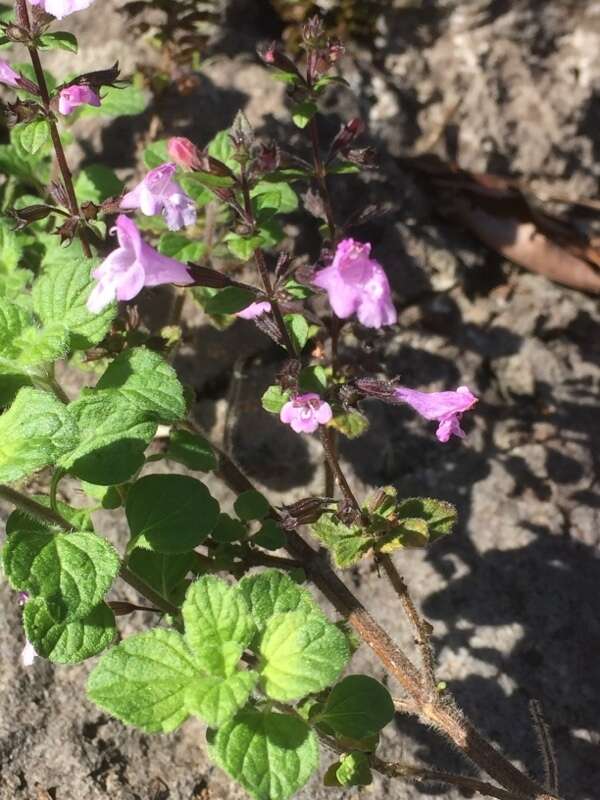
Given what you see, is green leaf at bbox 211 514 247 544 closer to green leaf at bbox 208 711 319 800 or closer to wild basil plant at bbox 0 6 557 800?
wild basil plant at bbox 0 6 557 800

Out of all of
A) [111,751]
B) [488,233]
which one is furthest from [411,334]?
[111,751]

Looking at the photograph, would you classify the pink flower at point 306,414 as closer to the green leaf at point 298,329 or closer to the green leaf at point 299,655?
the green leaf at point 298,329

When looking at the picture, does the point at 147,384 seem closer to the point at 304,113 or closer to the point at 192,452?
the point at 192,452

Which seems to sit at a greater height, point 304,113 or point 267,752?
point 304,113

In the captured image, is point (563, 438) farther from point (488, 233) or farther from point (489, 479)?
point (488, 233)

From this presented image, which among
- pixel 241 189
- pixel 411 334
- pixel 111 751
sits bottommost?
pixel 111 751

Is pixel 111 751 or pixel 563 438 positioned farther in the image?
pixel 563 438

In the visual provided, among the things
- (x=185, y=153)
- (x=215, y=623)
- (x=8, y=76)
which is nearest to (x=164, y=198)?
(x=185, y=153)
